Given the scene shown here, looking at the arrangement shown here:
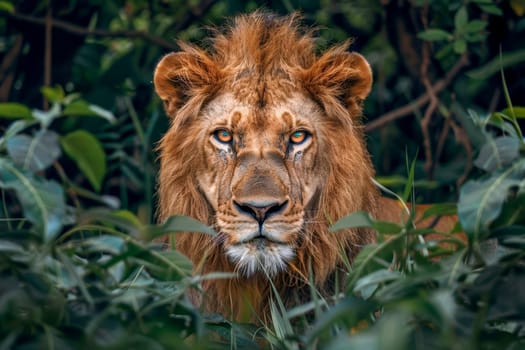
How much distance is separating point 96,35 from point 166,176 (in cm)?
212

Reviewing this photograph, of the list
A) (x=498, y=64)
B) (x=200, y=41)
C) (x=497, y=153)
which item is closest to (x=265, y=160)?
(x=200, y=41)

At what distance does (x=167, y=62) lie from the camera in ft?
12.6

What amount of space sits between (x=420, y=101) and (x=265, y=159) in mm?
2248

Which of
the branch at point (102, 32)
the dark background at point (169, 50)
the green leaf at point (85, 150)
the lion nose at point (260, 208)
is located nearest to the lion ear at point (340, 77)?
the lion nose at point (260, 208)

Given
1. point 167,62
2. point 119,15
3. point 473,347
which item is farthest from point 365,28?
point 473,347

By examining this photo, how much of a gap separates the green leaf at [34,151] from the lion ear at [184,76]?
1081 mm

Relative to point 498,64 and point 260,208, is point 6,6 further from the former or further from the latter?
point 498,64

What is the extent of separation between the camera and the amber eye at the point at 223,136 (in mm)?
3662

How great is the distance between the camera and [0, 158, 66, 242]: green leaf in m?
2.31

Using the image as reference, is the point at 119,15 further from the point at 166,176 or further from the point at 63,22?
the point at 166,176

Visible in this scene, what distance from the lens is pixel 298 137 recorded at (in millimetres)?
3654

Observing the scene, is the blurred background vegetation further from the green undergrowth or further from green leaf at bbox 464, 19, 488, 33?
the green undergrowth

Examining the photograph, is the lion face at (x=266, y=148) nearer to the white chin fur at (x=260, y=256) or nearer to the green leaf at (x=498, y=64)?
the white chin fur at (x=260, y=256)

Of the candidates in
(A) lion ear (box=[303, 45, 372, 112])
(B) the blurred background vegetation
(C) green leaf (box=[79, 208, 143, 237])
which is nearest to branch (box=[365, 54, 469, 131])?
(B) the blurred background vegetation
